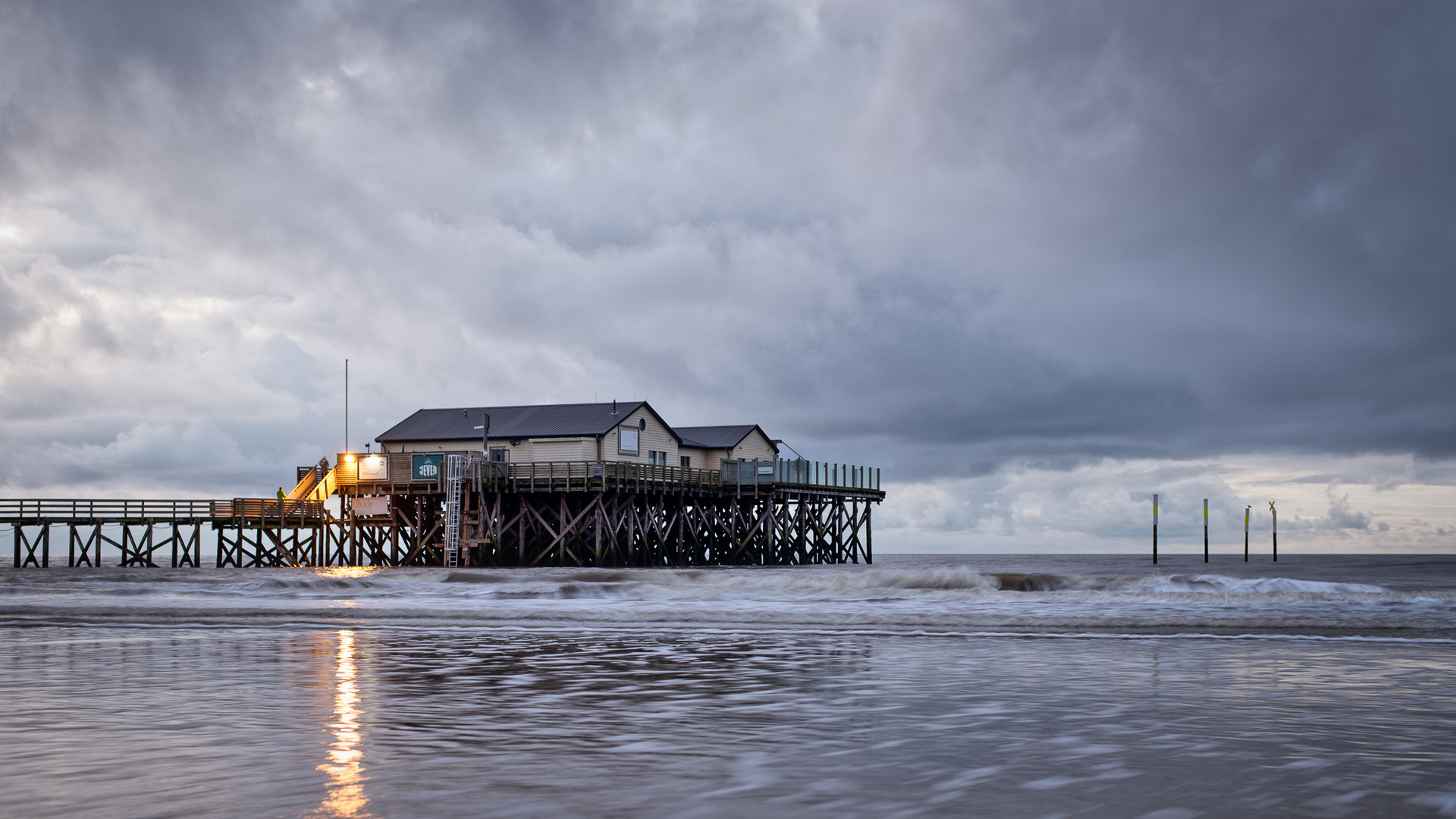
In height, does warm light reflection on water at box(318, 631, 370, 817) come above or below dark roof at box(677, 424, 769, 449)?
below

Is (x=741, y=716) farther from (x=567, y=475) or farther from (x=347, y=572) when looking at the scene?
(x=567, y=475)

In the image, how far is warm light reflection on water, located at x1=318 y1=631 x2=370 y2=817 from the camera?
4855mm

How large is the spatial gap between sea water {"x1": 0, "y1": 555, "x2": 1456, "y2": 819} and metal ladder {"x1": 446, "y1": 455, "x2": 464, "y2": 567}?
2628 centimetres

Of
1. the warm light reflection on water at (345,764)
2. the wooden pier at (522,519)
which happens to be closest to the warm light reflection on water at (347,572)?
the wooden pier at (522,519)

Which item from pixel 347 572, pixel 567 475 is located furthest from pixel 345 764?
pixel 567 475

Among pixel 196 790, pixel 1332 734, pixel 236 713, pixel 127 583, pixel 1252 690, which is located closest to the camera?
pixel 196 790

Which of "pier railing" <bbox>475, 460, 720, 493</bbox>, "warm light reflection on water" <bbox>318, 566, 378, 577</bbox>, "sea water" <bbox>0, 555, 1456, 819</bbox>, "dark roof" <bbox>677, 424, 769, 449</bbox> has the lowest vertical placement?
"warm light reflection on water" <bbox>318, 566, 378, 577</bbox>

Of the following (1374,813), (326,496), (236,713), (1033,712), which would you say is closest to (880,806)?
(1374,813)

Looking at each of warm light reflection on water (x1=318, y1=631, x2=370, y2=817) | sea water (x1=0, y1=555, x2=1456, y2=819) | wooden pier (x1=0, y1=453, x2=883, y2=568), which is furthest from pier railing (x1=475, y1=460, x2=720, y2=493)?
warm light reflection on water (x1=318, y1=631, x2=370, y2=817)

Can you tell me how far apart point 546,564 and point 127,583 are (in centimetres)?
1746

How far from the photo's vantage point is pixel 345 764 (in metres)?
5.80

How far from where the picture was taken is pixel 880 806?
494 cm

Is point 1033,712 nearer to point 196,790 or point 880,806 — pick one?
point 880,806

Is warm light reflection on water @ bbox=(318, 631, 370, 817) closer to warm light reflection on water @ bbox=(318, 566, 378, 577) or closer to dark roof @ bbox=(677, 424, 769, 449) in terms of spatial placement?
warm light reflection on water @ bbox=(318, 566, 378, 577)
